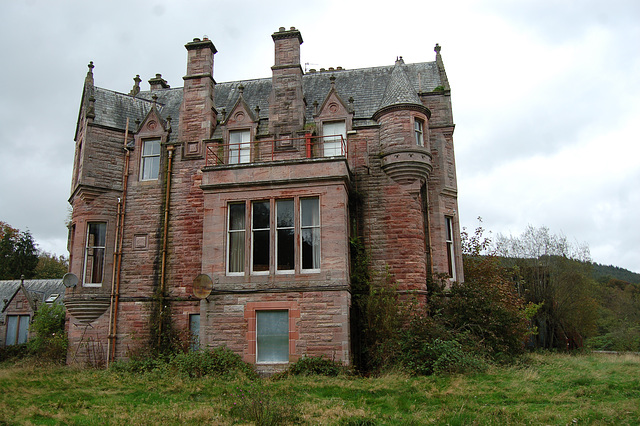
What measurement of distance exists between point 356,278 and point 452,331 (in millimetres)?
3754

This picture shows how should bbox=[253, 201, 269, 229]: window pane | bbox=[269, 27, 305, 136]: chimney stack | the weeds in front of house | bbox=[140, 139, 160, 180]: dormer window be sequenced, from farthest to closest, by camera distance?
bbox=[140, 139, 160, 180]: dormer window, bbox=[269, 27, 305, 136]: chimney stack, bbox=[253, 201, 269, 229]: window pane, the weeds in front of house

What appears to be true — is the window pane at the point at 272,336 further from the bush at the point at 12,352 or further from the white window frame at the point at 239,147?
the bush at the point at 12,352

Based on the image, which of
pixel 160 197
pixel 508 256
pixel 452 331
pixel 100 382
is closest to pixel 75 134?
pixel 160 197

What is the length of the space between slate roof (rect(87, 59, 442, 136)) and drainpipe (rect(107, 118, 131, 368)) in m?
1.51

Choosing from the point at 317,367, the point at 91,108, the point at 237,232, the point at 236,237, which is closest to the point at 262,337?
the point at 317,367

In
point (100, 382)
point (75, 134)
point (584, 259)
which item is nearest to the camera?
point (100, 382)

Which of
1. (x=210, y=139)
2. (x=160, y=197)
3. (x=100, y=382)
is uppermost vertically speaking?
(x=210, y=139)

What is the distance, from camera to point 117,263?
2064cm

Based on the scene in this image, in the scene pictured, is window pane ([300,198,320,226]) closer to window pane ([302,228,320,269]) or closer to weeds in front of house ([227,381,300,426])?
window pane ([302,228,320,269])

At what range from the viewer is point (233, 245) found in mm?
18000

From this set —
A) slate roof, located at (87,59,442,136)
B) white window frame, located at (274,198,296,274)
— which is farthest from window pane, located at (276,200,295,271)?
slate roof, located at (87,59,442,136)

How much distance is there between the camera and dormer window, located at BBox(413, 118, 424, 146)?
66.1 ft

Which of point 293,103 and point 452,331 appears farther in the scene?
point 293,103

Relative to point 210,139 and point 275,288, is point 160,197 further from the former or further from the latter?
point 275,288
